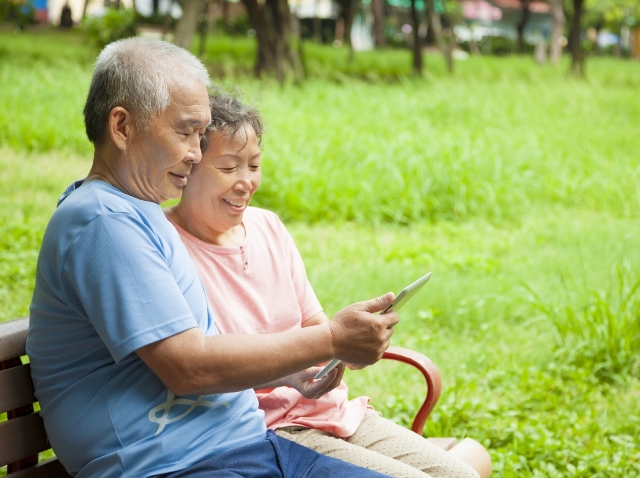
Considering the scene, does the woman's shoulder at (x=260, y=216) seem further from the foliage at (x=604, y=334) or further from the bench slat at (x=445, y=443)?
the foliage at (x=604, y=334)

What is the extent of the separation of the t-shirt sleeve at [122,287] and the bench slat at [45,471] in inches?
20.3

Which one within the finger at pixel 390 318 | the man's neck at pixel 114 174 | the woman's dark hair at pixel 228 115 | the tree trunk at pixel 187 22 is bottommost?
the finger at pixel 390 318

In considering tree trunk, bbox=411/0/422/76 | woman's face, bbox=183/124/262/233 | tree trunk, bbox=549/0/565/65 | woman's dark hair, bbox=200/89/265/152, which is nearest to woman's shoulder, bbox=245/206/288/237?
woman's face, bbox=183/124/262/233

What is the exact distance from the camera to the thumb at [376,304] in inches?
69.5

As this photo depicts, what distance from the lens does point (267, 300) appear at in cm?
221

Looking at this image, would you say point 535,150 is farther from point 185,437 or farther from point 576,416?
point 185,437

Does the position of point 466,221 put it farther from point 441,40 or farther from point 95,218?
point 441,40

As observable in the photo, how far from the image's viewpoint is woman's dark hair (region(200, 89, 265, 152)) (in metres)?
2.16

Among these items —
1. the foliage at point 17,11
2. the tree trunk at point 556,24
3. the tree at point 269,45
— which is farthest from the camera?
the tree trunk at point 556,24

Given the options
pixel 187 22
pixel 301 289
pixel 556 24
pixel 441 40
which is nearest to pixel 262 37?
pixel 187 22

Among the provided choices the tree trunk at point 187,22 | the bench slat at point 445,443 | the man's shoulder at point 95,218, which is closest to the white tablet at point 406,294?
the man's shoulder at point 95,218

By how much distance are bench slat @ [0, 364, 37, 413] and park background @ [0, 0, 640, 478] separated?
3.34 ft

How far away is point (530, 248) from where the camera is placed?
6.48 meters

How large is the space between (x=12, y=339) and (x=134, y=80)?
661 mm
